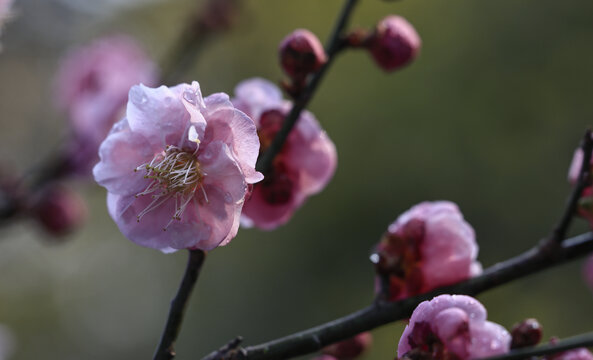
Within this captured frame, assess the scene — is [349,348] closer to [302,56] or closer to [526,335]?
[526,335]

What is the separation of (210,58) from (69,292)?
11.8ft

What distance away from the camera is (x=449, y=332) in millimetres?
731

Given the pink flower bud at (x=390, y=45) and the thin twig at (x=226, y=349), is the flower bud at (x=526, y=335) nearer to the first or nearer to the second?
the thin twig at (x=226, y=349)

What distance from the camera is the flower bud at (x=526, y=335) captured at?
838mm

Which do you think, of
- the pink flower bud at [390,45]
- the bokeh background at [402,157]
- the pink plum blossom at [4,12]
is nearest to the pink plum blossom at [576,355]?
the pink flower bud at [390,45]

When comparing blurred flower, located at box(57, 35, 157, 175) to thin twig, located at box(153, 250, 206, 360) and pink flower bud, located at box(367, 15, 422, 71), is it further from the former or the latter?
thin twig, located at box(153, 250, 206, 360)

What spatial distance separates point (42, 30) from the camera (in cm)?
853

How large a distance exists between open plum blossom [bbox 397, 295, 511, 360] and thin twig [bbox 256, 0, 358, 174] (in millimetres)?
307

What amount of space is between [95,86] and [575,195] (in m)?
1.92

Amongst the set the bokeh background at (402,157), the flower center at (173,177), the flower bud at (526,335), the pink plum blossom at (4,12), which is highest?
the pink plum blossom at (4,12)

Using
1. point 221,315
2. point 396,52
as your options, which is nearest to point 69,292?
point 221,315

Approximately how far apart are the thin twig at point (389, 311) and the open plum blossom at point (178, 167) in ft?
0.44

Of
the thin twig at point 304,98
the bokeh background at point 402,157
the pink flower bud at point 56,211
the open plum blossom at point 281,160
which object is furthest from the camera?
the bokeh background at point 402,157

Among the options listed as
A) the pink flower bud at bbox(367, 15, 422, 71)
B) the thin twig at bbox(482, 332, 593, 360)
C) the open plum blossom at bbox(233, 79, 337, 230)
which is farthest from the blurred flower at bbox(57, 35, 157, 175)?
the thin twig at bbox(482, 332, 593, 360)
